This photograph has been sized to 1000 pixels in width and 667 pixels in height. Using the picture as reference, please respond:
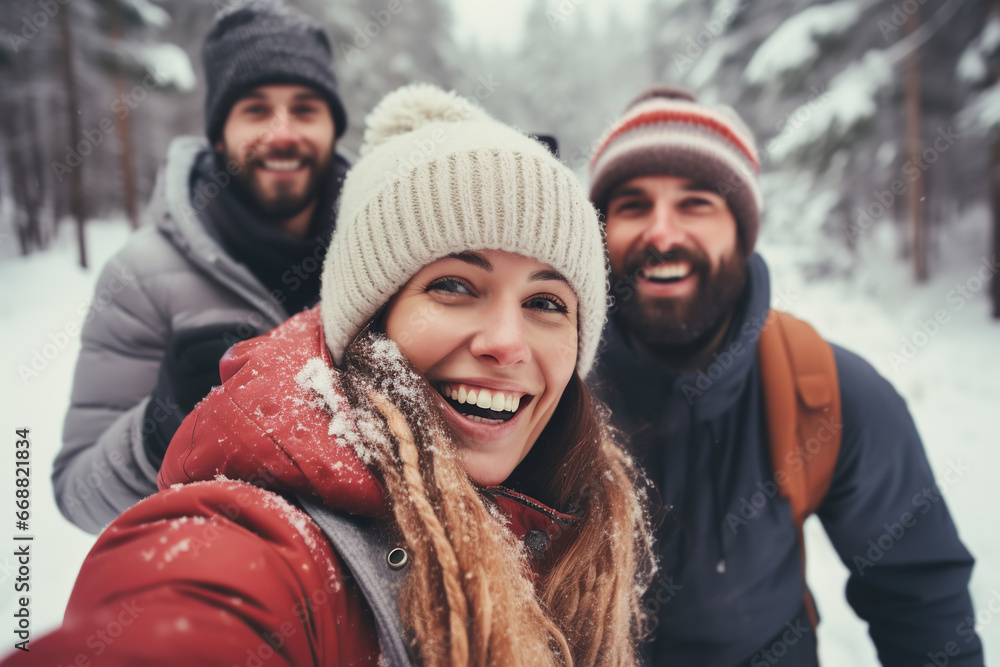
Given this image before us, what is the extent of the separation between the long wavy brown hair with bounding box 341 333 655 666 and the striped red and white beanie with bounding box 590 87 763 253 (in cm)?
134

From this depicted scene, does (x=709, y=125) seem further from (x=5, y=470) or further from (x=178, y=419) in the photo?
(x=5, y=470)

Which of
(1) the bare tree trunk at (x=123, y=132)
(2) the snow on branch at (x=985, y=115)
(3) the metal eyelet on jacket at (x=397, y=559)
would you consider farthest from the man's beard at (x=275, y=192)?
(2) the snow on branch at (x=985, y=115)

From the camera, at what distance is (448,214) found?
143 centimetres

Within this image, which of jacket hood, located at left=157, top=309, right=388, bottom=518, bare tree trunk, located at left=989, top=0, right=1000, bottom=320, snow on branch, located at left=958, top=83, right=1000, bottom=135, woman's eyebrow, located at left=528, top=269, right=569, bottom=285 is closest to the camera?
jacket hood, located at left=157, top=309, right=388, bottom=518

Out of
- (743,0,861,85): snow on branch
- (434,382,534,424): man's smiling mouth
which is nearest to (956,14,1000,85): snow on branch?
(743,0,861,85): snow on branch

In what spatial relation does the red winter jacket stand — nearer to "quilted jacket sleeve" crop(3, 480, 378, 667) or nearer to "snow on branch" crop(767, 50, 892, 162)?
"quilted jacket sleeve" crop(3, 480, 378, 667)

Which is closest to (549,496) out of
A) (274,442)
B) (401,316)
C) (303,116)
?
(401,316)

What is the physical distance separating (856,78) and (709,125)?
6850mm

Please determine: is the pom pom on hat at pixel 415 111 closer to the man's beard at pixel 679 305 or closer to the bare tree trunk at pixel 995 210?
the man's beard at pixel 679 305

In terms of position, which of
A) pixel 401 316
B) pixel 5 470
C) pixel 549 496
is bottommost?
pixel 5 470

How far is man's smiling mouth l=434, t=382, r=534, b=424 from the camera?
1469mm

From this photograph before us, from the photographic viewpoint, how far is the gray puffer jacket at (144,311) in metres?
2.41

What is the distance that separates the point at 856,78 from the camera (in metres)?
7.16

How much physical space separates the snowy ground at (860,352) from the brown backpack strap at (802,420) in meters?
2.10
